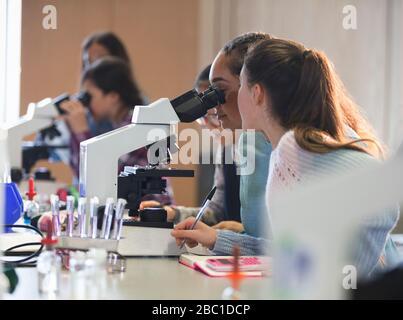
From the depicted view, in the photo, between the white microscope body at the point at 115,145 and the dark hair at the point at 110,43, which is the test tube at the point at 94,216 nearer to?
the white microscope body at the point at 115,145

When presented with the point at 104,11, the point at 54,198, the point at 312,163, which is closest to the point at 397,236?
the point at 312,163

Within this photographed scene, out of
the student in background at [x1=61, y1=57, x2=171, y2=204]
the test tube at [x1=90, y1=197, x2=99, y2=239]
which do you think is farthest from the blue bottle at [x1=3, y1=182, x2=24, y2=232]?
the student in background at [x1=61, y1=57, x2=171, y2=204]

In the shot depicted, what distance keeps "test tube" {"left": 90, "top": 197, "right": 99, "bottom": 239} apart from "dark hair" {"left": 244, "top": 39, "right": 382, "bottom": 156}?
1.51 ft

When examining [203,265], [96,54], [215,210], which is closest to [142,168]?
[203,265]

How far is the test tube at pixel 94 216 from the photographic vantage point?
1.42 m

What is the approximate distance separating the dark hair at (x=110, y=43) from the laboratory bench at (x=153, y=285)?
303 cm

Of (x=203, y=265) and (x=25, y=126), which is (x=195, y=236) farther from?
(x=25, y=126)

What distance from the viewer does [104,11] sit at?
4309 mm

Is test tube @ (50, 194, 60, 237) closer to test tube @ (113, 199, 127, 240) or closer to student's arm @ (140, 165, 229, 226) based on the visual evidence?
test tube @ (113, 199, 127, 240)

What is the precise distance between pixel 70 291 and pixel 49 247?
0.14 m

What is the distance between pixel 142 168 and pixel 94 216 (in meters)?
0.21

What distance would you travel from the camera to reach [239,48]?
1.73 meters

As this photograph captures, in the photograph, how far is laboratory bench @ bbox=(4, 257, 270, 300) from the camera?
3.49 feet
